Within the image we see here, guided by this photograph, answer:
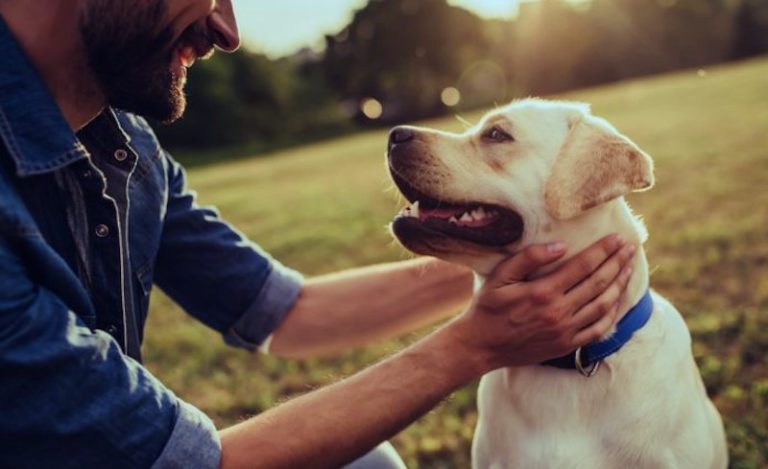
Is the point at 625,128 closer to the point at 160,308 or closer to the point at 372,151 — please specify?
the point at 372,151

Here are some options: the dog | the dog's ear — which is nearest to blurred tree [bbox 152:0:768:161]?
the dog

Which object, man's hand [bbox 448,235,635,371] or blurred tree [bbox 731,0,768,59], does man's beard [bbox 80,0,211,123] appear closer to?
man's hand [bbox 448,235,635,371]

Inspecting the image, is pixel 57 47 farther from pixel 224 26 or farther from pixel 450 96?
pixel 450 96

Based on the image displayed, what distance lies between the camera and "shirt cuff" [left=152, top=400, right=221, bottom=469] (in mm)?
1994

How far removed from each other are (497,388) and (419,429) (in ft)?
4.51

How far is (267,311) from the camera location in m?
3.21

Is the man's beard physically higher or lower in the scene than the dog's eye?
higher

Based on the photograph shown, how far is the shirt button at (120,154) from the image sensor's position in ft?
8.55

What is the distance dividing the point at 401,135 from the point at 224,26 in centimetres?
76

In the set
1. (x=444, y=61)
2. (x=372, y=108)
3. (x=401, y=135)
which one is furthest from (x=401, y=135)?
(x=372, y=108)

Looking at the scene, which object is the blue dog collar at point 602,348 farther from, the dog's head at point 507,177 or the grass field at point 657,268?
the grass field at point 657,268

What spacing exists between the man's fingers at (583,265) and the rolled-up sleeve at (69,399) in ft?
3.73

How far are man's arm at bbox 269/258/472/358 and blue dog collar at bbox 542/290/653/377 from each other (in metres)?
0.73

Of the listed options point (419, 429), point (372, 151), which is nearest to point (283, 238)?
point (419, 429)
